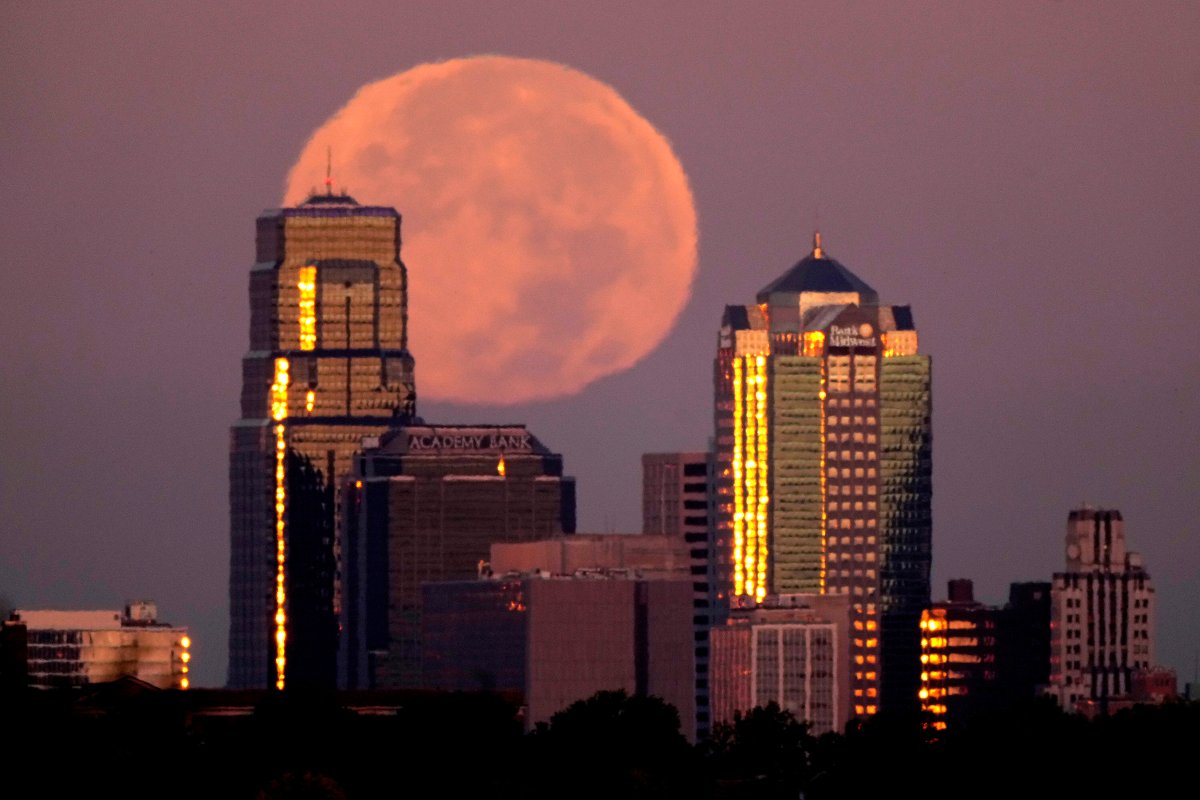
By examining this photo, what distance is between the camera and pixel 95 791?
19412cm

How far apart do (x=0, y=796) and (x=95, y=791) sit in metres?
12.3

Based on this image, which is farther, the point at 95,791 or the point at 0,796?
the point at 95,791

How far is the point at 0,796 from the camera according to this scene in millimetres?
182125

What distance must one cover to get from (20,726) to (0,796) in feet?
57.9

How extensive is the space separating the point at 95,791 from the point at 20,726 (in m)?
7.25

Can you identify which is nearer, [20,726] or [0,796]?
[0,796]
